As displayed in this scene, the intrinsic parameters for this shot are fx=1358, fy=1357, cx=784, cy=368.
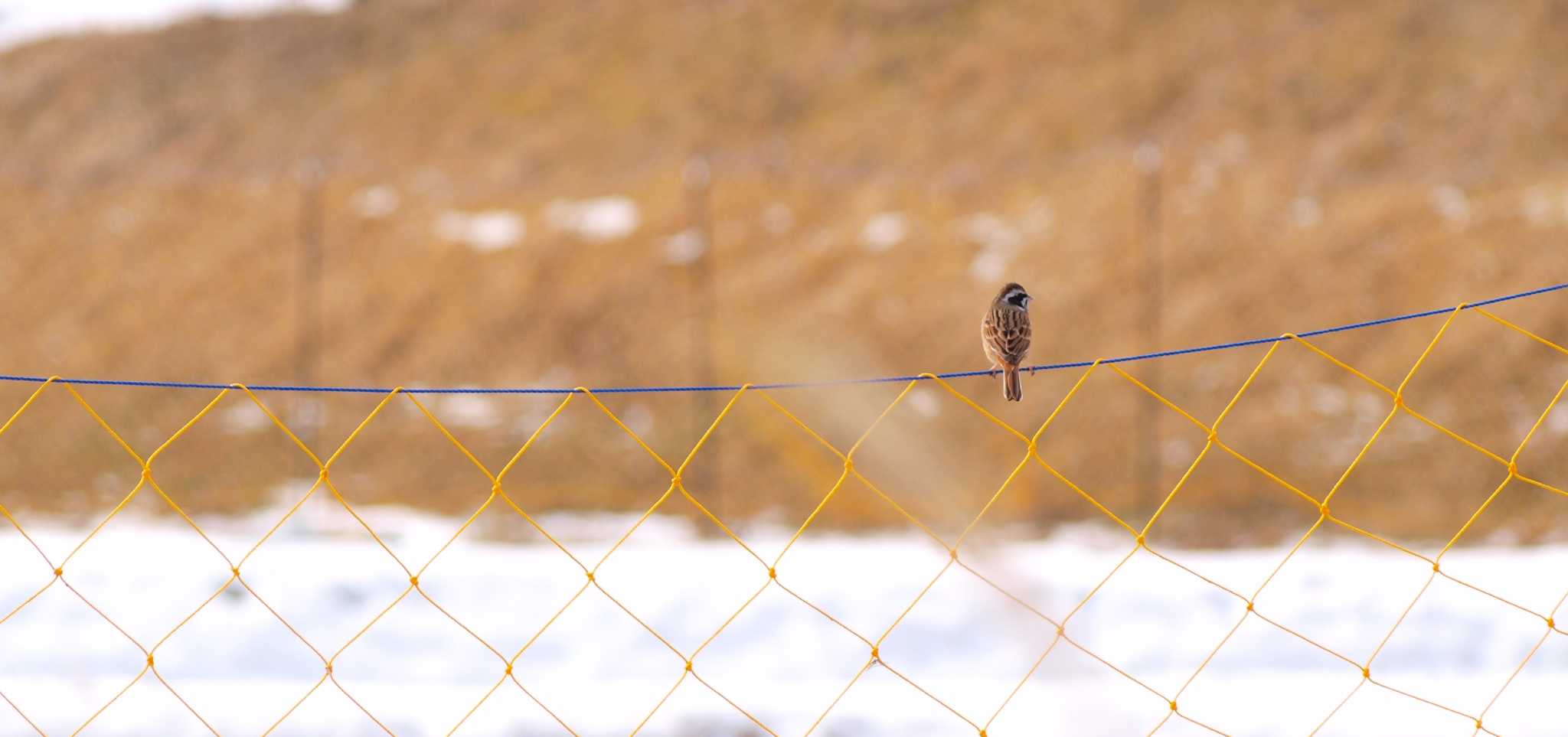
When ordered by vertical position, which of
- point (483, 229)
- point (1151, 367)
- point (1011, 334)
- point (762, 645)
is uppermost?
point (1011, 334)

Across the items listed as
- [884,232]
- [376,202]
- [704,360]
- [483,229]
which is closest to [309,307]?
[483,229]

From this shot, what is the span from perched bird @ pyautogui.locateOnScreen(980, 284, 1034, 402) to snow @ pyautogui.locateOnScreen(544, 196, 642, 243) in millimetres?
11979

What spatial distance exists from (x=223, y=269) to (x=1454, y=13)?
682 inches

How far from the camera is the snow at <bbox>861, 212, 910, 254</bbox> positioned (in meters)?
15.2

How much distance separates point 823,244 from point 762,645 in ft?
32.8

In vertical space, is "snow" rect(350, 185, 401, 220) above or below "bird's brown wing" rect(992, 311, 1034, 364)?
below

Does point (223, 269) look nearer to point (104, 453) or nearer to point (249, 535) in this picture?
point (104, 453)

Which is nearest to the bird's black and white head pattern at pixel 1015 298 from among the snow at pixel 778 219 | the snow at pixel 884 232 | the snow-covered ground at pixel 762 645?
the snow-covered ground at pixel 762 645

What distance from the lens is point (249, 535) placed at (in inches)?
366

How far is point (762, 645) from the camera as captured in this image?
5719 mm

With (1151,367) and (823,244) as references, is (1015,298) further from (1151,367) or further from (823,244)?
(823,244)

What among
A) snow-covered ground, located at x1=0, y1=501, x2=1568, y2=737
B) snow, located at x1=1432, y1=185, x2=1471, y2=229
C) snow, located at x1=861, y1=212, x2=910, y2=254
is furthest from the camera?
snow, located at x1=861, y1=212, x2=910, y2=254

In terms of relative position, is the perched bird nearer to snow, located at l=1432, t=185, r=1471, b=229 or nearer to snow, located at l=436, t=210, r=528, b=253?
snow, located at l=1432, t=185, r=1471, b=229

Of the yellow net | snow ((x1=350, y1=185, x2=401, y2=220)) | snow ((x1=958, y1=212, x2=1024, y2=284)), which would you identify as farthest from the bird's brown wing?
snow ((x1=350, y1=185, x2=401, y2=220))
